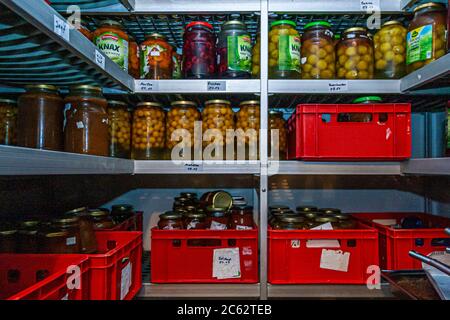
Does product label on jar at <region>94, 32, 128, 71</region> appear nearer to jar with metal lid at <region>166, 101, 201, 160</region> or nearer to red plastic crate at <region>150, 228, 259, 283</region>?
jar with metal lid at <region>166, 101, 201, 160</region>

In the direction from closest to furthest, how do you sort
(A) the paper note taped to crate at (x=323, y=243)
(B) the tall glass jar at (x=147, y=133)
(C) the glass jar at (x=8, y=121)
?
(C) the glass jar at (x=8, y=121)
(A) the paper note taped to crate at (x=323, y=243)
(B) the tall glass jar at (x=147, y=133)

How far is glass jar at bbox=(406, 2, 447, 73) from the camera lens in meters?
1.18

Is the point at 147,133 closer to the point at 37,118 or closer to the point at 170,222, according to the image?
the point at 170,222

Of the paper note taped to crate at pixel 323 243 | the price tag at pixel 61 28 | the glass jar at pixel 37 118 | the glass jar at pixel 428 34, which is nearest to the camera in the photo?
the price tag at pixel 61 28

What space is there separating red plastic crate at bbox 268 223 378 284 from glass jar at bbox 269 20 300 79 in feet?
2.01

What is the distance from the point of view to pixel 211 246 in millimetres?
1299

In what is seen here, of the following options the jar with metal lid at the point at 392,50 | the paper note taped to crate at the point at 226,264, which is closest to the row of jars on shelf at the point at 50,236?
the paper note taped to crate at the point at 226,264

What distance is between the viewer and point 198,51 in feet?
4.51

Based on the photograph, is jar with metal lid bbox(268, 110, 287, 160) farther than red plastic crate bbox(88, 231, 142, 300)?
Yes

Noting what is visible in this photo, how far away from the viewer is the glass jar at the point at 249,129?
4.49ft

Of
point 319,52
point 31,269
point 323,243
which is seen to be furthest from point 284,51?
point 31,269

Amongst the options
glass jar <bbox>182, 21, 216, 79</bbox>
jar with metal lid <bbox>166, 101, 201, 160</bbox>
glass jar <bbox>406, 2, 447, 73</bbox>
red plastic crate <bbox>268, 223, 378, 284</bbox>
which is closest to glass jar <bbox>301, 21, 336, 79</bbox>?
glass jar <bbox>406, 2, 447, 73</bbox>

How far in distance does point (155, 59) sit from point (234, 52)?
0.32 metres

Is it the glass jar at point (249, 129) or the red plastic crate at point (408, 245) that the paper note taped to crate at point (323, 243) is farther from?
the glass jar at point (249, 129)
